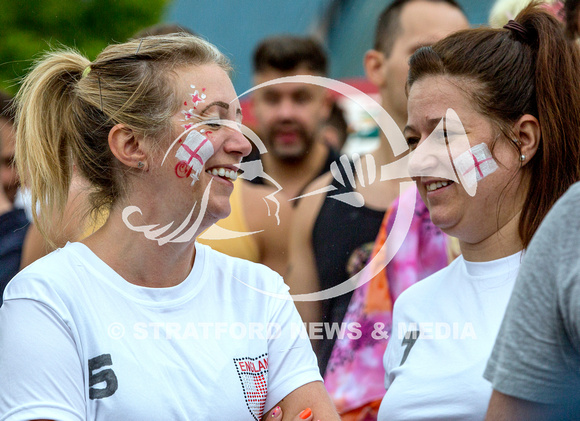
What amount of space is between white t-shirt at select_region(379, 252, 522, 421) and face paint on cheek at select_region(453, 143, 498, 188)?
23 centimetres

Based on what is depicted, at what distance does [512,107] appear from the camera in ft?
6.15

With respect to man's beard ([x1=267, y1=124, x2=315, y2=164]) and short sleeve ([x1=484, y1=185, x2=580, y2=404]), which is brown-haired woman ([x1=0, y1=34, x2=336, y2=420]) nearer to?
man's beard ([x1=267, y1=124, x2=315, y2=164])

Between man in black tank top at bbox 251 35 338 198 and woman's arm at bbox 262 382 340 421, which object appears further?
man in black tank top at bbox 251 35 338 198

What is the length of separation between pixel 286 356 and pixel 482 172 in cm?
73

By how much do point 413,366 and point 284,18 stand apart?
1309 millimetres

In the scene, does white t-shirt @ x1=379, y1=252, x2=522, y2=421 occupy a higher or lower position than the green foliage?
lower

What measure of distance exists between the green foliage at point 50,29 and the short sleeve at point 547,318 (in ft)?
5.27

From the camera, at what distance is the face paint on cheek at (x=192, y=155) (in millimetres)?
1979

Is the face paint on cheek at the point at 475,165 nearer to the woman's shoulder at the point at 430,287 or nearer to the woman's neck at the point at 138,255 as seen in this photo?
the woman's shoulder at the point at 430,287

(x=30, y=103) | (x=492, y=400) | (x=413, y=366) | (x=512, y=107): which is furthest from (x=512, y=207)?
(x=30, y=103)

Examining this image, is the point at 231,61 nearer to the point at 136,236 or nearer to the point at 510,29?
the point at 136,236

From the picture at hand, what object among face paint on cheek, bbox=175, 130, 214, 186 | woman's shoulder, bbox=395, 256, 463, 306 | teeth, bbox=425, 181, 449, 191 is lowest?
woman's shoulder, bbox=395, 256, 463, 306

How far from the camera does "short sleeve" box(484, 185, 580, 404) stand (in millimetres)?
1023

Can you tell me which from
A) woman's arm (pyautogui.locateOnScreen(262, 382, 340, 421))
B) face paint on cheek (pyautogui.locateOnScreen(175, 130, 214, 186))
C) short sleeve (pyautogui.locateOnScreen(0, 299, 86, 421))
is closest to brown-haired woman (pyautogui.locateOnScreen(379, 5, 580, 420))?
woman's arm (pyautogui.locateOnScreen(262, 382, 340, 421))
